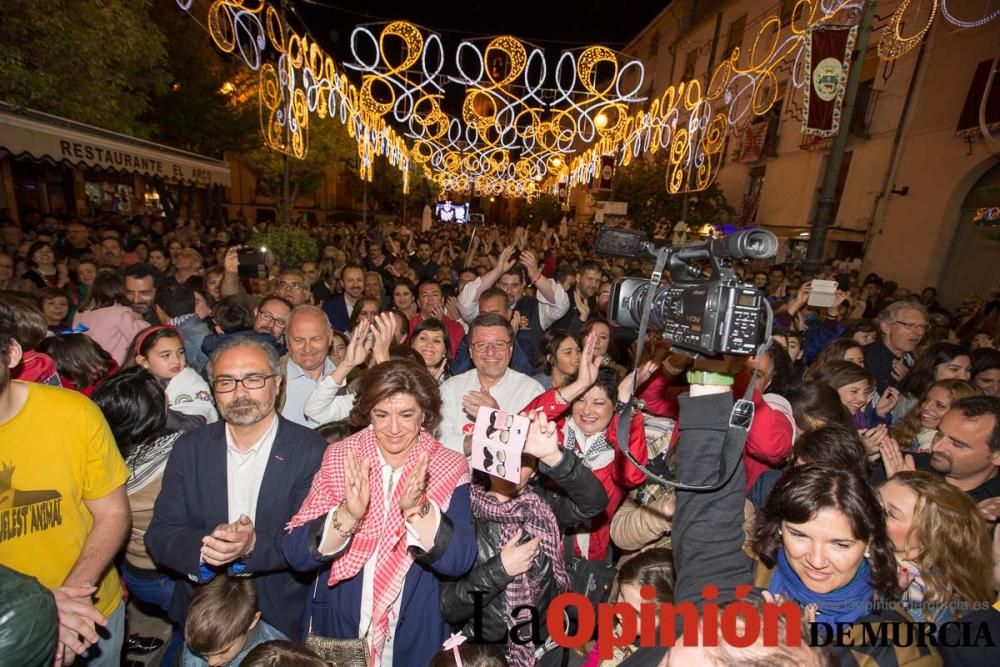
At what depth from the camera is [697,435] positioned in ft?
5.03

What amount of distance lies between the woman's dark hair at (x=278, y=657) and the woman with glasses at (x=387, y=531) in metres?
0.29

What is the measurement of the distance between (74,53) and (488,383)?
11.0 meters

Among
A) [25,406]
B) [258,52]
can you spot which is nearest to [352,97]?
[258,52]

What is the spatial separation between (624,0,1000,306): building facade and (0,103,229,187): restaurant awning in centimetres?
1215

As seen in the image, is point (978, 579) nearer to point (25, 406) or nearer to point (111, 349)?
point (25, 406)

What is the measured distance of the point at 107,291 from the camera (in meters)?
4.39

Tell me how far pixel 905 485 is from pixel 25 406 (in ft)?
11.4

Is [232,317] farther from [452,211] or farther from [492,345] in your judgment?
[452,211]

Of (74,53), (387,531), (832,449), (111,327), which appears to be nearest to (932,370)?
(832,449)

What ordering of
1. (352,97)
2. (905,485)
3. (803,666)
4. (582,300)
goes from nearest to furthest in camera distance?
(803,666), (905,485), (582,300), (352,97)

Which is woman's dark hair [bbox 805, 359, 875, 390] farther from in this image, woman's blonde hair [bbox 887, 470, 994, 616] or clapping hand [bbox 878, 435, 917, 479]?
woman's blonde hair [bbox 887, 470, 994, 616]

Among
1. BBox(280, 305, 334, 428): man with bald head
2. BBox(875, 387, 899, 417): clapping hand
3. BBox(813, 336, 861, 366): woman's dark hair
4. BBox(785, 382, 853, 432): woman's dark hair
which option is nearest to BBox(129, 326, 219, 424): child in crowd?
BBox(280, 305, 334, 428): man with bald head

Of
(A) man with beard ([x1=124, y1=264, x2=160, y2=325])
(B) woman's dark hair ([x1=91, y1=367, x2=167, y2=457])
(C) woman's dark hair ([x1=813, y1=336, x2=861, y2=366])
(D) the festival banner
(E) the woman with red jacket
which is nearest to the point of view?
(B) woman's dark hair ([x1=91, y1=367, x2=167, y2=457])

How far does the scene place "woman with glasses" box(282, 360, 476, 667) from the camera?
186cm
